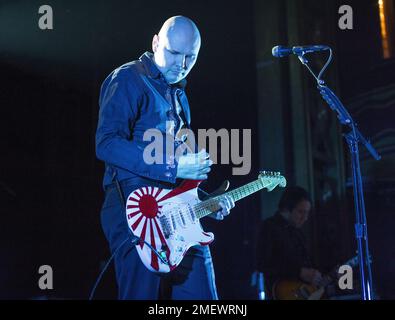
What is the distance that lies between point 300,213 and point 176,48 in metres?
2.70

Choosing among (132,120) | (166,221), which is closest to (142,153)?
(132,120)

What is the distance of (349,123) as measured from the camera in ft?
8.49

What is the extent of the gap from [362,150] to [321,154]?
444mm

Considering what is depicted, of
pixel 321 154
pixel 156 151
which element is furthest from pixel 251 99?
pixel 156 151

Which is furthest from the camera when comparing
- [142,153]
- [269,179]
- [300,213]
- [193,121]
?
[300,213]

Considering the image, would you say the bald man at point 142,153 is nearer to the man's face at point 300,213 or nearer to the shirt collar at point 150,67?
the shirt collar at point 150,67

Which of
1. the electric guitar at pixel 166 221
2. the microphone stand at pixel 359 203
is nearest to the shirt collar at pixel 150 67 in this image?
the electric guitar at pixel 166 221

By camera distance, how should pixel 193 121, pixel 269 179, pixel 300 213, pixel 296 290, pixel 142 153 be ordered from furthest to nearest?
pixel 300 213 → pixel 296 290 → pixel 193 121 → pixel 269 179 → pixel 142 153

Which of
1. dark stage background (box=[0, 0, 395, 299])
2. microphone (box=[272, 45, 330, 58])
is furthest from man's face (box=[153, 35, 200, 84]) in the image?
dark stage background (box=[0, 0, 395, 299])

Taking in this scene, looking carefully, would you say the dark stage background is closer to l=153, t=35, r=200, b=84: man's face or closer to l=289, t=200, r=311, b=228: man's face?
l=289, t=200, r=311, b=228: man's face

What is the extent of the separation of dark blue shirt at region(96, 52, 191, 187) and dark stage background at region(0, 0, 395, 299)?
163 centimetres

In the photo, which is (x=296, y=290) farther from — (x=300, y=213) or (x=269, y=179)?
(x=269, y=179)

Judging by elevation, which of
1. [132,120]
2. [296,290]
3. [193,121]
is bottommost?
[296,290]

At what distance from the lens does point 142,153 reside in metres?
2.15
